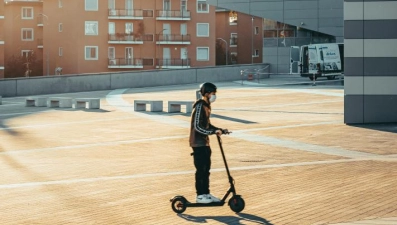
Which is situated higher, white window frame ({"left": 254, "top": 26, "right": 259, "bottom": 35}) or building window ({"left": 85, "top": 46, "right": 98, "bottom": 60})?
white window frame ({"left": 254, "top": 26, "right": 259, "bottom": 35})

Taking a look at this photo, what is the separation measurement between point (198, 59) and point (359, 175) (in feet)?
254

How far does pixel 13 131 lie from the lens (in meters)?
28.7

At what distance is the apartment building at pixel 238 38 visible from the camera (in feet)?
326

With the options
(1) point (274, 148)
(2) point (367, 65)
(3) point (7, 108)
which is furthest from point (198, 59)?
(1) point (274, 148)

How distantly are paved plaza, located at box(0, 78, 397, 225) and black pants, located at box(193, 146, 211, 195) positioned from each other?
401mm

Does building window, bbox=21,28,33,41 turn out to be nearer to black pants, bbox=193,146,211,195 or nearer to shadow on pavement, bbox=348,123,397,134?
shadow on pavement, bbox=348,123,397,134

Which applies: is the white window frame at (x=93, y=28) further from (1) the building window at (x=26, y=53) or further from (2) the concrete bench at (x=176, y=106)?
(2) the concrete bench at (x=176, y=106)

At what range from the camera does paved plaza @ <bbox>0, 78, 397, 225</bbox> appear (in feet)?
42.4

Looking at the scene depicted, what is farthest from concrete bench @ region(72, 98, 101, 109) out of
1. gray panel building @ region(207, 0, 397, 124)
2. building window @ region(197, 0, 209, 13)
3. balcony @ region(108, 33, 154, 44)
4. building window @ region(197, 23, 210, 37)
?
building window @ region(197, 0, 209, 13)

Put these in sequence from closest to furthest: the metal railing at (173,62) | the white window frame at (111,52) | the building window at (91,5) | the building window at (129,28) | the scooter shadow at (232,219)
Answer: the scooter shadow at (232,219) → the building window at (91,5) → the white window frame at (111,52) → the building window at (129,28) → the metal railing at (173,62)

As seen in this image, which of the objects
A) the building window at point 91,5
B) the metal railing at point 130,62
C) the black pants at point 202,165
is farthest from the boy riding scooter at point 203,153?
the building window at point 91,5

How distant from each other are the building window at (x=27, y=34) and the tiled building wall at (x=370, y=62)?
7781 centimetres

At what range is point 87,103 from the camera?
126 feet

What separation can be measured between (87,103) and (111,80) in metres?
16.3
